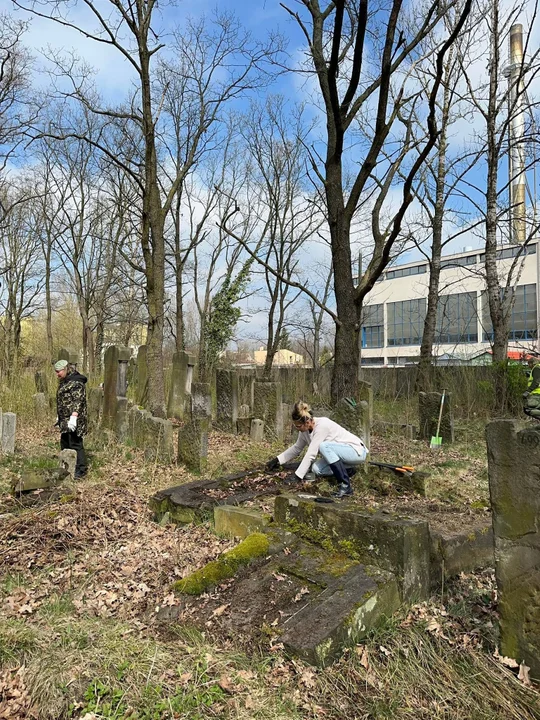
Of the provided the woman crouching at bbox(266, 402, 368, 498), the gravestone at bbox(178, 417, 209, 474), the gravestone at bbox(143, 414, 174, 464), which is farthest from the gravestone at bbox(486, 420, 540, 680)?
the gravestone at bbox(143, 414, 174, 464)

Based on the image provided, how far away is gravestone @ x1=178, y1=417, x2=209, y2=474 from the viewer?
7895mm

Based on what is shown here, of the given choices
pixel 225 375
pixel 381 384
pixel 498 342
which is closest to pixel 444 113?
pixel 498 342

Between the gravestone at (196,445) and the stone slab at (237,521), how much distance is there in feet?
7.66

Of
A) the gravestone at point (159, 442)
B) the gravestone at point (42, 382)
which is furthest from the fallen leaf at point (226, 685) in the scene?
the gravestone at point (42, 382)

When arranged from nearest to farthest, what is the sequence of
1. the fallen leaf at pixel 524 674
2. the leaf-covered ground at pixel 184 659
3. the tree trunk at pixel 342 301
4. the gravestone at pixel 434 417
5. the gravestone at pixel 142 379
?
the leaf-covered ground at pixel 184 659
the fallen leaf at pixel 524 674
the tree trunk at pixel 342 301
the gravestone at pixel 434 417
the gravestone at pixel 142 379

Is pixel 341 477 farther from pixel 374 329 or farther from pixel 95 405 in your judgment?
pixel 374 329

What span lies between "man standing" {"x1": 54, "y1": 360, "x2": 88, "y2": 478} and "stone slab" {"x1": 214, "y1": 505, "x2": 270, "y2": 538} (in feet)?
10.7

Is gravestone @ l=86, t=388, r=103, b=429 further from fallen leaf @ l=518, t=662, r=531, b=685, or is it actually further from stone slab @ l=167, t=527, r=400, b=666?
fallen leaf @ l=518, t=662, r=531, b=685

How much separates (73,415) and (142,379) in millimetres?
7183

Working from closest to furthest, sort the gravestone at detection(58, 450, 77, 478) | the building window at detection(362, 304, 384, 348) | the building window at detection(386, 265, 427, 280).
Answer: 1. the gravestone at detection(58, 450, 77, 478)
2. the building window at detection(386, 265, 427, 280)
3. the building window at detection(362, 304, 384, 348)

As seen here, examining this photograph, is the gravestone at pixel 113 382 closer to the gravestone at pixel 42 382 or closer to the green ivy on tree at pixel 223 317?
the gravestone at pixel 42 382

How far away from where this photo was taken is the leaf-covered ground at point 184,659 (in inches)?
112

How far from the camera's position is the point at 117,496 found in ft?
21.8

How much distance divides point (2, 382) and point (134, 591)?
1048 centimetres
